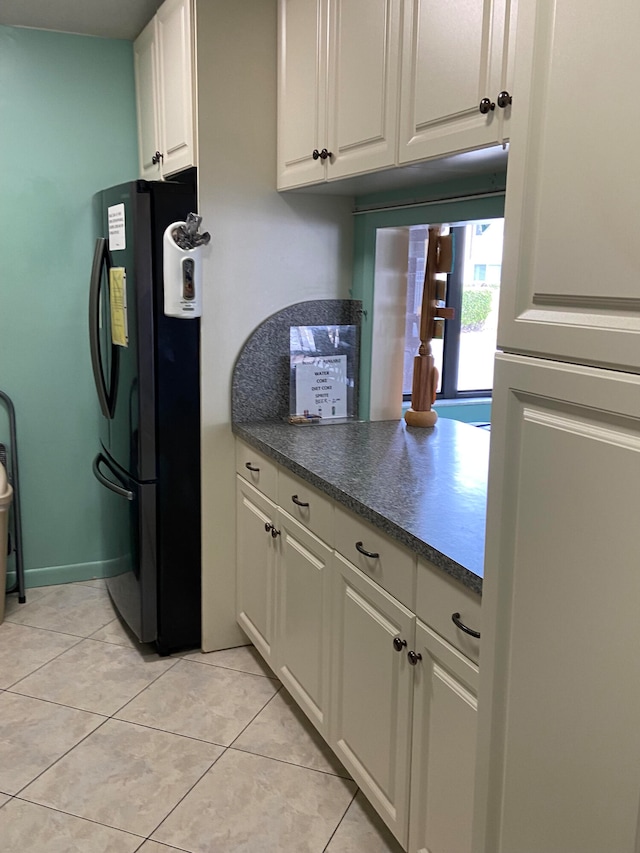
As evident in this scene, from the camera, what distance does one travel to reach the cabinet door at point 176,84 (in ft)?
8.13

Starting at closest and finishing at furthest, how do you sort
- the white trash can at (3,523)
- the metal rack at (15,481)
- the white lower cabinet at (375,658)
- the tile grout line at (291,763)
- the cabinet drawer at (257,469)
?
the white lower cabinet at (375,658), the tile grout line at (291,763), the cabinet drawer at (257,469), the white trash can at (3,523), the metal rack at (15,481)

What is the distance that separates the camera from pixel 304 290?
275 cm

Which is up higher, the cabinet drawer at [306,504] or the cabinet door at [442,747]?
the cabinet drawer at [306,504]

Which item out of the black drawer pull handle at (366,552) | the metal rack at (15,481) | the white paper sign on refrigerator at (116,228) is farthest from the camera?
the metal rack at (15,481)

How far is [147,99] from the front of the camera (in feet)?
9.79

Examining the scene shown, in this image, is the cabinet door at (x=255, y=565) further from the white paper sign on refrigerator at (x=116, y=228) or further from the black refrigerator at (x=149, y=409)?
the white paper sign on refrigerator at (x=116, y=228)

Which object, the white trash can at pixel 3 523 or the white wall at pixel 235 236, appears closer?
the white wall at pixel 235 236

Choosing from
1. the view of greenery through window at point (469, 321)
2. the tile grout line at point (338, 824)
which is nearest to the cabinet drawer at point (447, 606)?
the tile grout line at point (338, 824)

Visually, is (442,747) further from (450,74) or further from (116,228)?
(116,228)

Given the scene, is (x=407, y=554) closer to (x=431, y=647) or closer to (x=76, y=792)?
(x=431, y=647)

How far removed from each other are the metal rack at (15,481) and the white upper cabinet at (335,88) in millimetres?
1520

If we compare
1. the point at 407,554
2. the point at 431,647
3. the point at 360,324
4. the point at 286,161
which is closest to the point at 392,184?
the point at 286,161

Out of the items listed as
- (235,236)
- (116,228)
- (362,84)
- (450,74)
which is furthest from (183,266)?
(450,74)

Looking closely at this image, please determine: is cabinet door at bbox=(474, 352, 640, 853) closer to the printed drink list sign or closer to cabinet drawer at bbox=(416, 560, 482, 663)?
cabinet drawer at bbox=(416, 560, 482, 663)
